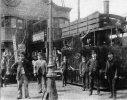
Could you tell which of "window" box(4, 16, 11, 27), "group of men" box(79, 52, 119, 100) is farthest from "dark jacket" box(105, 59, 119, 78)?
"window" box(4, 16, 11, 27)

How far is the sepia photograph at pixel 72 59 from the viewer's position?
34.1 feet

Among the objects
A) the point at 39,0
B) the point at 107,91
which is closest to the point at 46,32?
the point at 107,91

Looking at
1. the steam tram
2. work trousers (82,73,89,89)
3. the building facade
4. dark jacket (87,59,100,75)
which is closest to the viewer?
dark jacket (87,59,100,75)

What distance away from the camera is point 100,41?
1337 centimetres

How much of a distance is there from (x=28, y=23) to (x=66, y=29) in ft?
19.8

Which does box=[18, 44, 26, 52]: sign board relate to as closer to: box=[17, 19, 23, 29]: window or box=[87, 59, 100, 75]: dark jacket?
box=[17, 19, 23, 29]: window

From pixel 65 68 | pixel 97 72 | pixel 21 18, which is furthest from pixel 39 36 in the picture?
pixel 97 72

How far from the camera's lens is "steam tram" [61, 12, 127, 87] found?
12.4m

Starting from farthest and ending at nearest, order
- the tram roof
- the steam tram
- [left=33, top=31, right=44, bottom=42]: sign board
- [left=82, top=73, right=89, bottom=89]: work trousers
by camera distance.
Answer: [left=33, top=31, right=44, bottom=42]: sign board, [left=82, top=73, right=89, bottom=89]: work trousers, the tram roof, the steam tram

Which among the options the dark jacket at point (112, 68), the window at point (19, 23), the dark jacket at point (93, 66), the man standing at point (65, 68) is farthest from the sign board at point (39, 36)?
the dark jacket at point (112, 68)

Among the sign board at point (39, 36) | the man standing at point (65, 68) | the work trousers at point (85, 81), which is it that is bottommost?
the work trousers at point (85, 81)

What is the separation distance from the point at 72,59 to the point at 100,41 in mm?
2778

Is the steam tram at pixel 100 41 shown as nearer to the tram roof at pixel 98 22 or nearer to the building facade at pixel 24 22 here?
the tram roof at pixel 98 22

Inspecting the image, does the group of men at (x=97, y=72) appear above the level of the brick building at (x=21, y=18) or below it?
below
